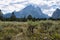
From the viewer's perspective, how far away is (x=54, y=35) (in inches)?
727

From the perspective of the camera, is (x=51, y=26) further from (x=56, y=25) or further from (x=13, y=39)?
(x=13, y=39)

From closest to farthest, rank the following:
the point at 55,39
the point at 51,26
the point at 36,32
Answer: the point at 55,39, the point at 36,32, the point at 51,26

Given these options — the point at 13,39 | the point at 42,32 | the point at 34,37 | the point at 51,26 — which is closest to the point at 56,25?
the point at 51,26

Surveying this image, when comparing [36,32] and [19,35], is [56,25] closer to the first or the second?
[36,32]

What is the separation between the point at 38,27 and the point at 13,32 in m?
2.23

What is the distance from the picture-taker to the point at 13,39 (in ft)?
60.4

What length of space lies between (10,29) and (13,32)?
0.60 metres

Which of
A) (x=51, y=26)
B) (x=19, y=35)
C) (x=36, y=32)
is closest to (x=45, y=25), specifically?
(x=51, y=26)

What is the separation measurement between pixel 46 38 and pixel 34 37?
963 millimetres

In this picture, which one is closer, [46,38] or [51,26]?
[46,38]

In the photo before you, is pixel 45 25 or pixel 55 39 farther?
pixel 45 25

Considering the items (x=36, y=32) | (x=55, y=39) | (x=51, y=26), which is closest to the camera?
(x=55, y=39)

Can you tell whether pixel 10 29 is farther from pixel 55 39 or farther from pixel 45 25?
pixel 55 39

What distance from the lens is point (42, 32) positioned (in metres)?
19.6
